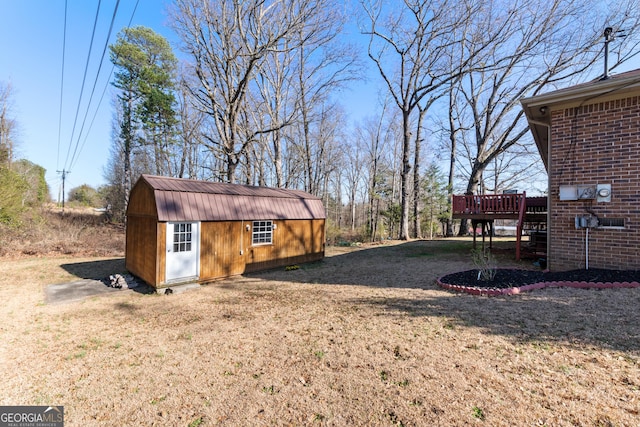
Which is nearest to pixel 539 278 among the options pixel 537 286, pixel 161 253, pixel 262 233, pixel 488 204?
pixel 537 286

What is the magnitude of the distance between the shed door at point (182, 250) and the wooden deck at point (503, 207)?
927cm

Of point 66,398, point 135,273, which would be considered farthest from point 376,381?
point 135,273

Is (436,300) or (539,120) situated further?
(539,120)

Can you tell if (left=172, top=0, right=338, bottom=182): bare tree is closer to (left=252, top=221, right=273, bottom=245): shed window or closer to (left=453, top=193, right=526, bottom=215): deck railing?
(left=252, top=221, right=273, bottom=245): shed window

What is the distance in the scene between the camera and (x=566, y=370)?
2.66 m

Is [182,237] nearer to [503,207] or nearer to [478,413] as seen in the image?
[478,413]

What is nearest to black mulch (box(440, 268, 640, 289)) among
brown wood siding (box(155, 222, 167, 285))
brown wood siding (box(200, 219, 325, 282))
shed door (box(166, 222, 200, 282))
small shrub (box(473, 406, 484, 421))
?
small shrub (box(473, 406, 484, 421))

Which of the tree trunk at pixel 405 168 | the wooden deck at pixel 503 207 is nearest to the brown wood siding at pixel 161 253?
the wooden deck at pixel 503 207

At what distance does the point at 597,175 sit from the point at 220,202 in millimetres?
9548

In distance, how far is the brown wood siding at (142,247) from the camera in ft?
22.4

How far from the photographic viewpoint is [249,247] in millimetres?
8688

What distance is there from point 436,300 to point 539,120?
6327 mm

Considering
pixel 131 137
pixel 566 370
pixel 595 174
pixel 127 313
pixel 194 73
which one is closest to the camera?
pixel 566 370

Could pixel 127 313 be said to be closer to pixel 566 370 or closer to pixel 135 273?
pixel 135 273
